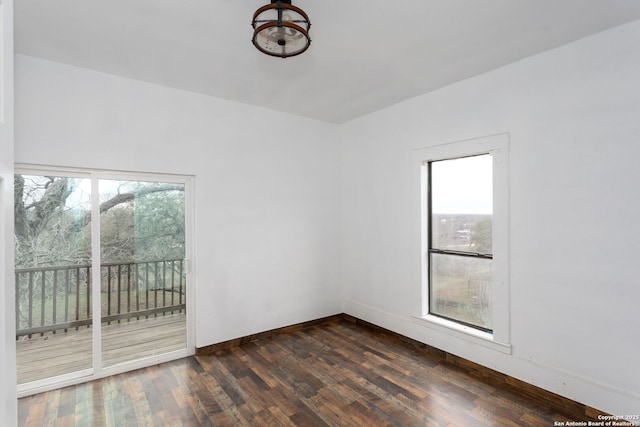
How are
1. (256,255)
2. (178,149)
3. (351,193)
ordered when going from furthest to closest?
(351,193) < (256,255) < (178,149)

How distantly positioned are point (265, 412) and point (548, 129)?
332 centimetres

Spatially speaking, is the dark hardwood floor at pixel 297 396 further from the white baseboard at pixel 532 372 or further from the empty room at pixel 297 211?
the white baseboard at pixel 532 372

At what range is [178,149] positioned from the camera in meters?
3.46

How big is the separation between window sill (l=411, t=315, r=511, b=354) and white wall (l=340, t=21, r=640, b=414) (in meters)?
0.06

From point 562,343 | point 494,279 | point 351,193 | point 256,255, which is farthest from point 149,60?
point 562,343

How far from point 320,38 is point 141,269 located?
9.48 ft

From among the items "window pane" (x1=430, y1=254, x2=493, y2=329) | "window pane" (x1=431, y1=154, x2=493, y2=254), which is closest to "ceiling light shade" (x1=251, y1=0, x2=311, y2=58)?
"window pane" (x1=431, y1=154, x2=493, y2=254)

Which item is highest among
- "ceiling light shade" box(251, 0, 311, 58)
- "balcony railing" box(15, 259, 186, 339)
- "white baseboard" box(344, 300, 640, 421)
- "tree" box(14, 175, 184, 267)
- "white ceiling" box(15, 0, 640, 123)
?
"white ceiling" box(15, 0, 640, 123)

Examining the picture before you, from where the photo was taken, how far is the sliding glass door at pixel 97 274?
111 inches

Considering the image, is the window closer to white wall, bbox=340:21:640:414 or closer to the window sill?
the window sill

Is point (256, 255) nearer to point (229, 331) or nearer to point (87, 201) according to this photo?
point (229, 331)

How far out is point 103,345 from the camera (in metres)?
3.13

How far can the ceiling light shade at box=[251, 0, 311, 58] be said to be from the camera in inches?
73.7

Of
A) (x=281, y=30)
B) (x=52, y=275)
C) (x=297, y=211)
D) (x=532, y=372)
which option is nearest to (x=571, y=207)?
(x=532, y=372)
